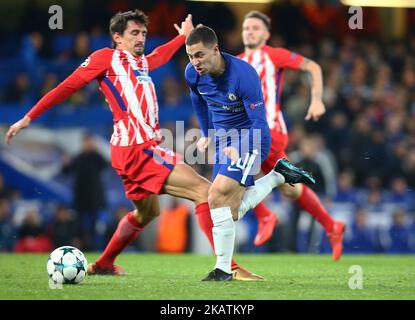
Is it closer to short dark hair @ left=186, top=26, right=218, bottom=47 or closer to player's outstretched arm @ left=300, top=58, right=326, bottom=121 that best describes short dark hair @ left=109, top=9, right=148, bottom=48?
short dark hair @ left=186, top=26, right=218, bottom=47

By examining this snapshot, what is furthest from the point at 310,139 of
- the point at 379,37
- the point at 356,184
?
the point at 379,37

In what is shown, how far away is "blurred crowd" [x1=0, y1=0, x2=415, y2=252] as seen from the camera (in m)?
12.6

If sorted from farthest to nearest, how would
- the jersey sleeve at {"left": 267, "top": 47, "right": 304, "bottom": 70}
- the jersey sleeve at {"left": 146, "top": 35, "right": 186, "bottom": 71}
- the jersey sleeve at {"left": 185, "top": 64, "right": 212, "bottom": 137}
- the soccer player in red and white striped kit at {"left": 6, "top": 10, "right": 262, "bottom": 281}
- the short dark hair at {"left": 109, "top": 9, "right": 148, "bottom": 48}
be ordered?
the jersey sleeve at {"left": 267, "top": 47, "right": 304, "bottom": 70} < the jersey sleeve at {"left": 146, "top": 35, "right": 186, "bottom": 71} < the short dark hair at {"left": 109, "top": 9, "right": 148, "bottom": 48} < the jersey sleeve at {"left": 185, "top": 64, "right": 212, "bottom": 137} < the soccer player in red and white striped kit at {"left": 6, "top": 10, "right": 262, "bottom": 281}

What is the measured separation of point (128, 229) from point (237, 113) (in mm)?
1400

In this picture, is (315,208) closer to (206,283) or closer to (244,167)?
(244,167)

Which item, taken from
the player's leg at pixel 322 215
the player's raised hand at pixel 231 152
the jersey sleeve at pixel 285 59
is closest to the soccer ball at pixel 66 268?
the player's raised hand at pixel 231 152

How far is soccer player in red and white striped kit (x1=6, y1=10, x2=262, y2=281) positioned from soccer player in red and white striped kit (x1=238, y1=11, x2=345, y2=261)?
1.85 metres

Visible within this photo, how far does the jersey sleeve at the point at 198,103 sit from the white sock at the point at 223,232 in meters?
1.11

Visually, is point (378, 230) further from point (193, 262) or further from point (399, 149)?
point (193, 262)

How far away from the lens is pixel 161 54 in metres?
7.64

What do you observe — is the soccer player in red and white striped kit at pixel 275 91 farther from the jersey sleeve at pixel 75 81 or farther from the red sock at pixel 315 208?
the jersey sleeve at pixel 75 81

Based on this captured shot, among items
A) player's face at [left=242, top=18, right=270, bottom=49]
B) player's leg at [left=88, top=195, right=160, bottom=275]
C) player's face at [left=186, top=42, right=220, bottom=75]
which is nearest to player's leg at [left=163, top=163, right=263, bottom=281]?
player's leg at [left=88, top=195, right=160, bottom=275]

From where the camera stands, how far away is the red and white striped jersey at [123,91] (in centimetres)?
697

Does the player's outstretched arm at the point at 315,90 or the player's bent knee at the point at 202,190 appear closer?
the player's bent knee at the point at 202,190
